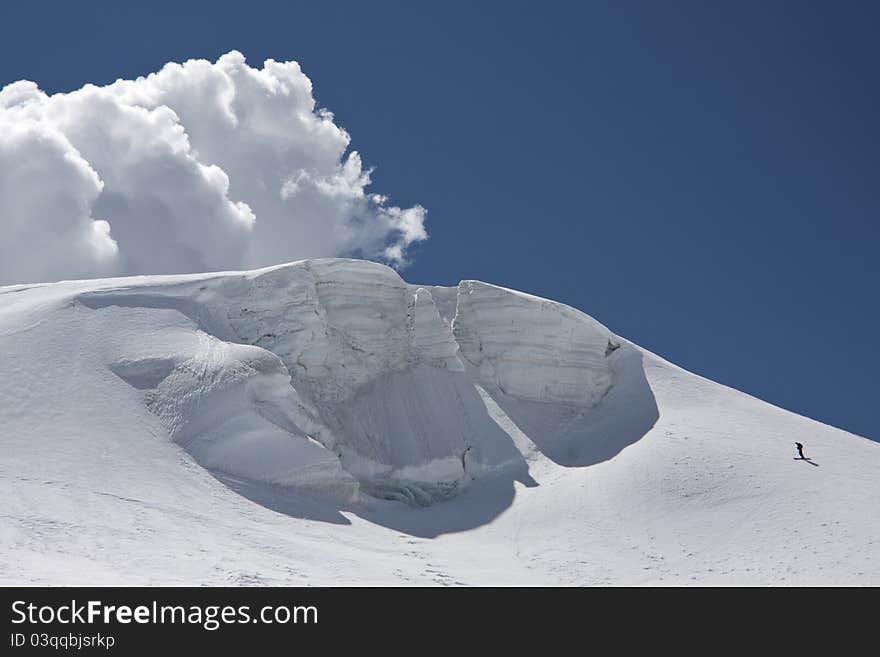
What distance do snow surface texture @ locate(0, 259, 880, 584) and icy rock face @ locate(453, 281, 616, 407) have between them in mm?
86

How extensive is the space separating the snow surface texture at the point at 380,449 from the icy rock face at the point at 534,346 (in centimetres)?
9

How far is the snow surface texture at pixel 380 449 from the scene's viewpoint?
78.4 ft

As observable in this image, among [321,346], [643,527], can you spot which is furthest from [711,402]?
[321,346]

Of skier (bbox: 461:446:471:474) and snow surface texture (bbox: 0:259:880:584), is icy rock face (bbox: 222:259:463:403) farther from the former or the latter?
skier (bbox: 461:446:471:474)

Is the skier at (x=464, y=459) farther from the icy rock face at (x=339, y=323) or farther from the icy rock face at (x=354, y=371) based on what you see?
the icy rock face at (x=339, y=323)

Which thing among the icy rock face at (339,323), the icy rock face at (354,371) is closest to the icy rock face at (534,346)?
the icy rock face at (354,371)

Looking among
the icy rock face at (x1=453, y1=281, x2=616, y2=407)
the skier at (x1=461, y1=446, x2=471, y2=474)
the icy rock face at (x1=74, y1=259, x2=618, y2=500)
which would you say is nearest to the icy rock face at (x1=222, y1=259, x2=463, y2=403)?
the icy rock face at (x1=74, y1=259, x2=618, y2=500)

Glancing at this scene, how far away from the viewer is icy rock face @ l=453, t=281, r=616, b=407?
127 ft

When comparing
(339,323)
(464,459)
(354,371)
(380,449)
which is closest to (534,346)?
(464,459)

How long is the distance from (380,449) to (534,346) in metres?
8.35

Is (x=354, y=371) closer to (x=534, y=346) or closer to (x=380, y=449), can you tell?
(x=380, y=449)

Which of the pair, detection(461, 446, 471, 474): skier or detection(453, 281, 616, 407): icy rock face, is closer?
detection(461, 446, 471, 474): skier

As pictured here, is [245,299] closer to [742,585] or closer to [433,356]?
[433,356]
